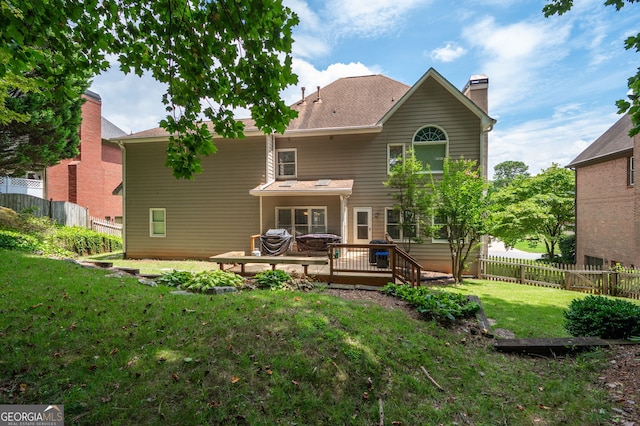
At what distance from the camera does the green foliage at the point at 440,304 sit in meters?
4.93

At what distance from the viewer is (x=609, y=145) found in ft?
50.7

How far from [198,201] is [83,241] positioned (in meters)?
6.65

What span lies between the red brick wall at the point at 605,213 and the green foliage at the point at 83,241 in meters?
27.3

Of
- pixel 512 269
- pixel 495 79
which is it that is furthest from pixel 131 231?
pixel 495 79

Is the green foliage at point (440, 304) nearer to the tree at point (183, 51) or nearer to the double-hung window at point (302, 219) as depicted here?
the tree at point (183, 51)

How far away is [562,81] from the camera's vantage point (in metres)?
9.53

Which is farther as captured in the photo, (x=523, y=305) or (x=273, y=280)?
(x=523, y=305)

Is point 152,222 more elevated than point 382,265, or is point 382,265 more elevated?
point 152,222

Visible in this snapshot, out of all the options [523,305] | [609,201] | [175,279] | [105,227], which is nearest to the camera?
[175,279]

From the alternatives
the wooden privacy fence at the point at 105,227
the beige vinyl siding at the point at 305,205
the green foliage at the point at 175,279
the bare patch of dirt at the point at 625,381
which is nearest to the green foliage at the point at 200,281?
the green foliage at the point at 175,279

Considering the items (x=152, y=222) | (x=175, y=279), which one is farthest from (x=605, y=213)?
(x=152, y=222)

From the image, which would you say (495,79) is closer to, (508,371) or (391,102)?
(391,102)

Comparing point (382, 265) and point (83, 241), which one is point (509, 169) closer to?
point (382, 265)

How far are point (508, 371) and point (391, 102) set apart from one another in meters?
13.1
